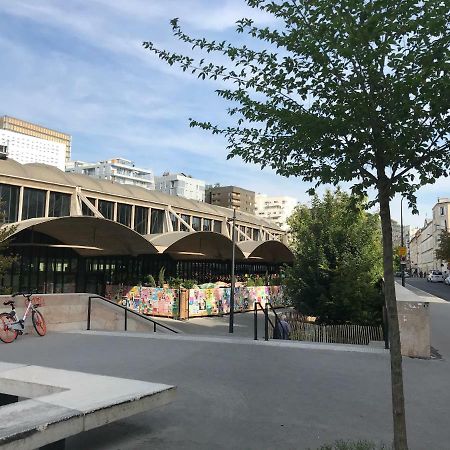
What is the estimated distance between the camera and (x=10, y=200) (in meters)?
28.0

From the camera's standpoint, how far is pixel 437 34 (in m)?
4.09

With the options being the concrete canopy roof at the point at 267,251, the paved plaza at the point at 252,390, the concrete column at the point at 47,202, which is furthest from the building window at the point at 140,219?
the paved plaza at the point at 252,390

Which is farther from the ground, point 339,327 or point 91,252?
point 91,252

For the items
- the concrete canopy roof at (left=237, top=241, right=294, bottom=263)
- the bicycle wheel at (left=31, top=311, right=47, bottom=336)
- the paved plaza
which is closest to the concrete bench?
the paved plaza

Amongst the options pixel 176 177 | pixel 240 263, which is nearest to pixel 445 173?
pixel 240 263

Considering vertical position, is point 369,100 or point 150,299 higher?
point 369,100

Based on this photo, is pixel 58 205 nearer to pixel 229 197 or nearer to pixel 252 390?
pixel 252 390

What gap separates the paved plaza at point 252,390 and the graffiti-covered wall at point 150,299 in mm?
13522

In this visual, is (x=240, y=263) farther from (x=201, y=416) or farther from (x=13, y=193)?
(x=201, y=416)

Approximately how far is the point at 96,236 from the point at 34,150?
86729mm

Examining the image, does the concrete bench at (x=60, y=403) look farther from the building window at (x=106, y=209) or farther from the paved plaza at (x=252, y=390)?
the building window at (x=106, y=209)

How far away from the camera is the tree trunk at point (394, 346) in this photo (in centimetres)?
380

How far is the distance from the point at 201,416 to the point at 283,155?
10.6 ft

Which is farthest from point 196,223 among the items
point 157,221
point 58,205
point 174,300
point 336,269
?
point 336,269
